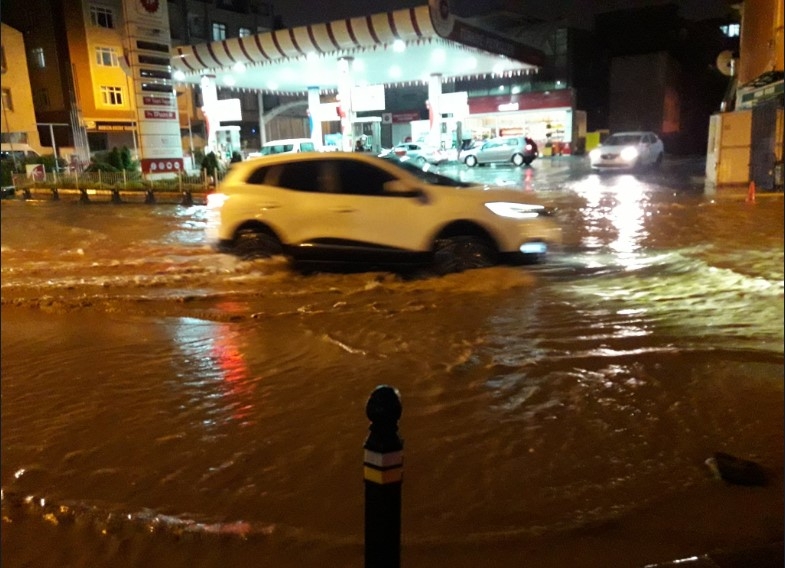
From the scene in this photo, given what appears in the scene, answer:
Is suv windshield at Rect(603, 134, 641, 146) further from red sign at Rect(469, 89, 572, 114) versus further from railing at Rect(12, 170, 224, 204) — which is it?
red sign at Rect(469, 89, 572, 114)

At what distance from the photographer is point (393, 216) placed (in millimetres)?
8914

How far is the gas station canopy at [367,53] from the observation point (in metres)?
24.4

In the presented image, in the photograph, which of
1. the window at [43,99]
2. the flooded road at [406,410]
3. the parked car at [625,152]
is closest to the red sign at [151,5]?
the flooded road at [406,410]

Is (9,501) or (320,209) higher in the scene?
(320,209)

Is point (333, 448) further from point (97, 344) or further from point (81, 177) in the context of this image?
point (81, 177)

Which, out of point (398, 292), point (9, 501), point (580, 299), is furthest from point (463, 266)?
point (9, 501)

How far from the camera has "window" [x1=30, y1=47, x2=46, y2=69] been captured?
4012cm

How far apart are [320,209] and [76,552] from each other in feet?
20.7

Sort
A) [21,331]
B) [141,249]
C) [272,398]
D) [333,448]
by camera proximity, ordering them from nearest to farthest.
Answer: [333,448]
[272,398]
[21,331]
[141,249]

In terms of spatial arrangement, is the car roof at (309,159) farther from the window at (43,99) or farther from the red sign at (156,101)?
the window at (43,99)

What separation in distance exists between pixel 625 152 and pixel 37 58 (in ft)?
116

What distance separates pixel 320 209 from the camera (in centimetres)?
928

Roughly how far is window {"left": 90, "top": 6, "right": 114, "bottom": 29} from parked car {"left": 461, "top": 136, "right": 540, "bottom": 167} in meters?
24.8

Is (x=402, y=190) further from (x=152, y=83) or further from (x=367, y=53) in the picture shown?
(x=367, y=53)
